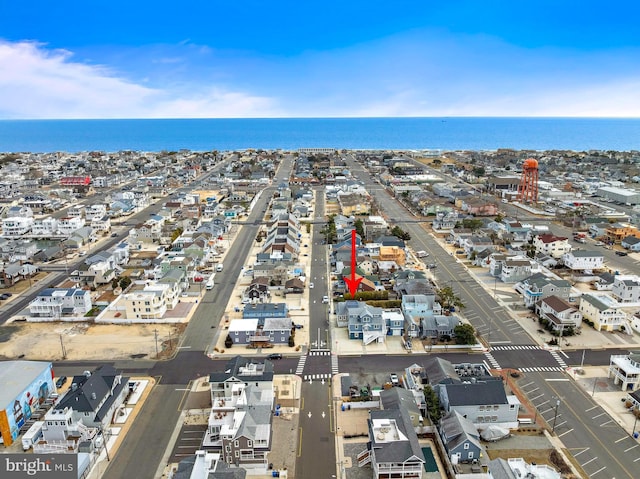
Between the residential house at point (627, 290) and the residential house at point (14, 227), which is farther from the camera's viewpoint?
the residential house at point (14, 227)

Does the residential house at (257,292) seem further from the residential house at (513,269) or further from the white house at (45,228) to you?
the white house at (45,228)

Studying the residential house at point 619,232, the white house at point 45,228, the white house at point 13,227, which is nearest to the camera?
the residential house at point 619,232

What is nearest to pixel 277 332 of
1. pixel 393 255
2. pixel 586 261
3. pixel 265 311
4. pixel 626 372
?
pixel 265 311

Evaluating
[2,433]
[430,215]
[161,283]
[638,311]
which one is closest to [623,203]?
[430,215]

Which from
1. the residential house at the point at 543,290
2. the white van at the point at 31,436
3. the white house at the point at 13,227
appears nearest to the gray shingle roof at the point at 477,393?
the residential house at the point at 543,290

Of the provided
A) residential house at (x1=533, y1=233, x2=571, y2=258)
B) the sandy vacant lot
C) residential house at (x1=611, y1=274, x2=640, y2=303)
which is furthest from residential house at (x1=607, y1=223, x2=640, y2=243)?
the sandy vacant lot

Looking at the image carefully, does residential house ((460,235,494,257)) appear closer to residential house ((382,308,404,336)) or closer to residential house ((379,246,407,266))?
residential house ((379,246,407,266))

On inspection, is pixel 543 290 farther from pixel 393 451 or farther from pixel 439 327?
pixel 393 451
